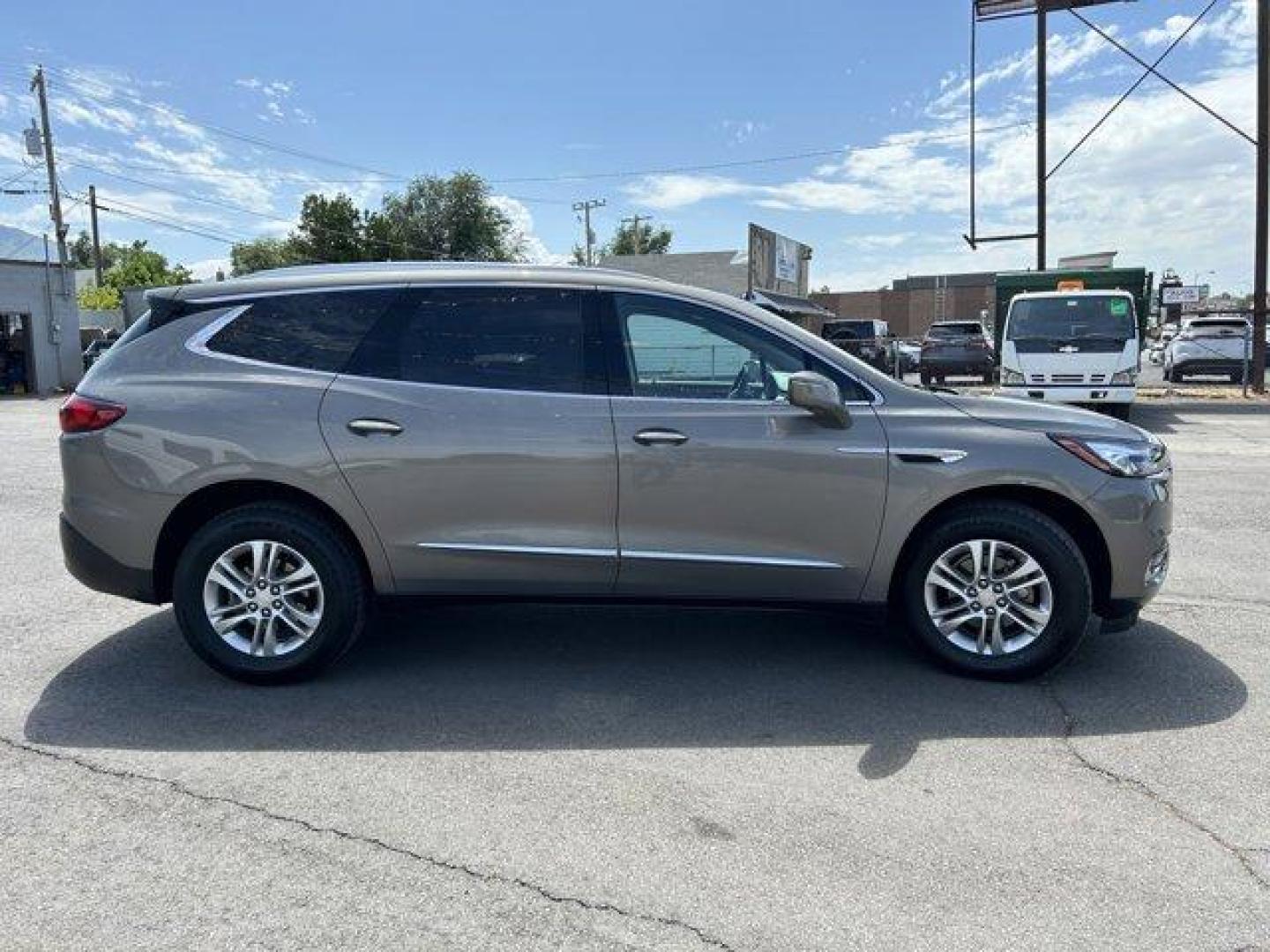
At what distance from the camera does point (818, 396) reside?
4.10 meters

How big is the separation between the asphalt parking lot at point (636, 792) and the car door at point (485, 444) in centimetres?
58

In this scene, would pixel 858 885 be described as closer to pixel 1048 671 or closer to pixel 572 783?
pixel 572 783

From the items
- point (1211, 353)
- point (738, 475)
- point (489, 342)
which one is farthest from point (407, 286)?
point (1211, 353)

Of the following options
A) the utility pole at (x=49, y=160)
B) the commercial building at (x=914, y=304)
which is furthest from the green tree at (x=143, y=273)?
the commercial building at (x=914, y=304)

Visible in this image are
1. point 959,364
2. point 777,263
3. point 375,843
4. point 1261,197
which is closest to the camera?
point 375,843

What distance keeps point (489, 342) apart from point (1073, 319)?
13.5 m

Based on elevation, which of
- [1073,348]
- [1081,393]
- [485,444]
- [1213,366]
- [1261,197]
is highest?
[1261,197]

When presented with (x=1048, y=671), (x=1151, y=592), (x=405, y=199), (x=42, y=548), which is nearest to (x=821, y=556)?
(x=1048, y=671)

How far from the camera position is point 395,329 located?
4375 millimetres

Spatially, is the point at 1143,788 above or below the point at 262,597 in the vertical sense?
below

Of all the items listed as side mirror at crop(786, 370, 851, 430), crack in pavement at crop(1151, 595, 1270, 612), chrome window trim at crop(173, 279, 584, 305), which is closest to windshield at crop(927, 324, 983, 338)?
crack in pavement at crop(1151, 595, 1270, 612)

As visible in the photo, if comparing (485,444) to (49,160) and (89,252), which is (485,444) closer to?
(49,160)

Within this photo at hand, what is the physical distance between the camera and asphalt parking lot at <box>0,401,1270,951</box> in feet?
8.76

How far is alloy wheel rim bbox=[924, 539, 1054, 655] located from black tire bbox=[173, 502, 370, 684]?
99.9 inches
